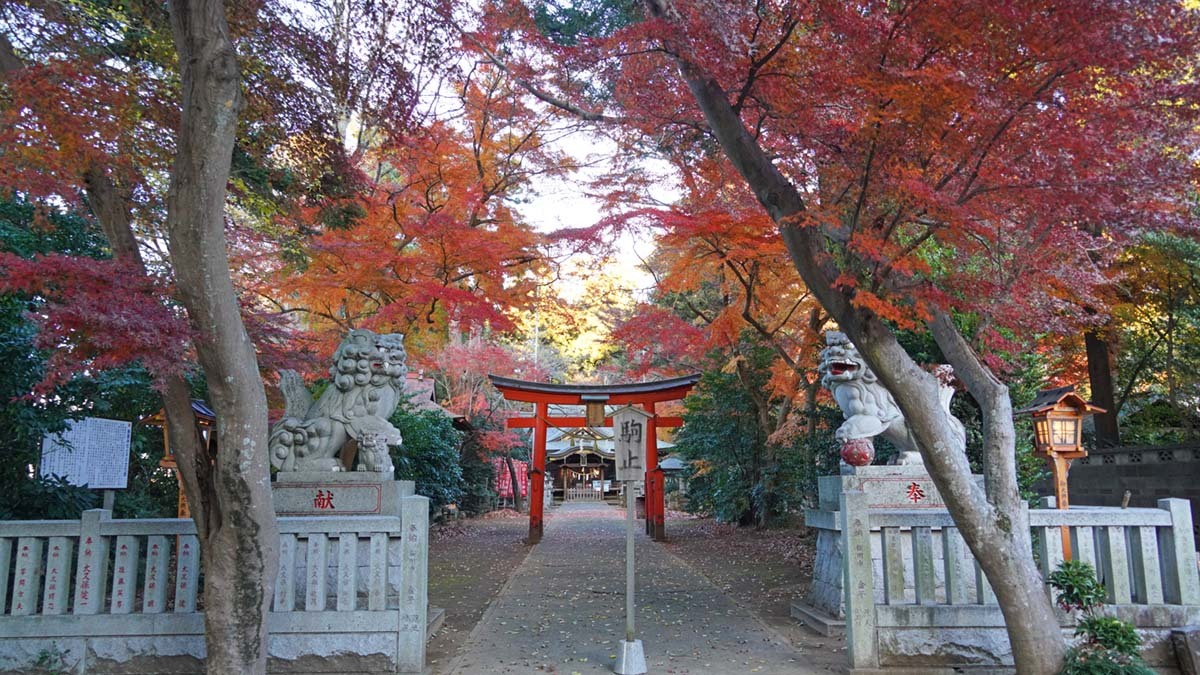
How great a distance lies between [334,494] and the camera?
20.8ft

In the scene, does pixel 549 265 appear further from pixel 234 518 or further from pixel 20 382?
pixel 234 518

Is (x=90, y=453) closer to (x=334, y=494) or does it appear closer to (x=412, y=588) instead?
(x=334, y=494)

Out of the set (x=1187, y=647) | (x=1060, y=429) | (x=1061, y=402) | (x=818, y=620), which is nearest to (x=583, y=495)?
(x=818, y=620)

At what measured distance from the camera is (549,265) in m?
12.7

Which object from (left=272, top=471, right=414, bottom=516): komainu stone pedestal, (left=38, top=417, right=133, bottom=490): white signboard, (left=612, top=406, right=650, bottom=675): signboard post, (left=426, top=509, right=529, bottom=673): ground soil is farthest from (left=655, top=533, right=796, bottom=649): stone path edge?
(left=38, top=417, right=133, bottom=490): white signboard

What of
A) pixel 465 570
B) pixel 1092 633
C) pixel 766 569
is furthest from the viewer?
pixel 465 570

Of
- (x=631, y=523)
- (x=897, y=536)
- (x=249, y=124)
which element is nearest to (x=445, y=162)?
(x=249, y=124)

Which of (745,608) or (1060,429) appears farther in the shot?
(745,608)

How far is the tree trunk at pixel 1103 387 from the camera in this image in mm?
14891

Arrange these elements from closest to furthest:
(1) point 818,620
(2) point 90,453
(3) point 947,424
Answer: (3) point 947,424 < (1) point 818,620 < (2) point 90,453

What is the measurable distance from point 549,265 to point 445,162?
2491 mm

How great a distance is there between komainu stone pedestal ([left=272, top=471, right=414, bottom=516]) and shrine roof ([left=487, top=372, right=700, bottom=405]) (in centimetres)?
974

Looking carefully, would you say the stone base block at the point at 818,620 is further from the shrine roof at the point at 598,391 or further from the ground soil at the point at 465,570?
the shrine roof at the point at 598,391

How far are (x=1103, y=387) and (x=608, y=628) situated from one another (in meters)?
13.0
